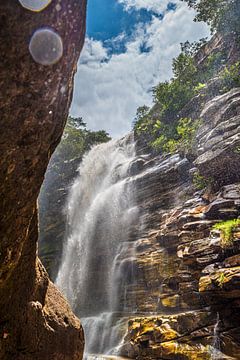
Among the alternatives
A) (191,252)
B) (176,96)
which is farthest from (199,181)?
(176,96)

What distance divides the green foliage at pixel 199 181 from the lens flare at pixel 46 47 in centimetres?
1326

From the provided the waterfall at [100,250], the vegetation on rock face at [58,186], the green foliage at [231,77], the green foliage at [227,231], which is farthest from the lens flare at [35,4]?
the vegetation on rock face at [58,186]

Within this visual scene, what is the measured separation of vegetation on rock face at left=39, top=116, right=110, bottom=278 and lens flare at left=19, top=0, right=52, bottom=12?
69.2 ft

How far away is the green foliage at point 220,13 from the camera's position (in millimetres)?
21453

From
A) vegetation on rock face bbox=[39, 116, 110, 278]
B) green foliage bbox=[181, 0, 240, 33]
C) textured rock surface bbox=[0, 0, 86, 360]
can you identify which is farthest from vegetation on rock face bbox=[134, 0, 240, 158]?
textured rock surface bbox=[0, 0, 86, 360]

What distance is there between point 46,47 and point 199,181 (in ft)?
46.8

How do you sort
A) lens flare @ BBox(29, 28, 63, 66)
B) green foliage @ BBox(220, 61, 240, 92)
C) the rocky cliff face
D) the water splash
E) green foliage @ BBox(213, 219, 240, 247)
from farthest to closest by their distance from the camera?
green foliage @ BBox(220, 61, 240, 92)
green foliage @ BBox(213, 219, 240, 247)
the rocky cliff face
the water splash
lens flare @ BBox(29, 28, 63, 66)

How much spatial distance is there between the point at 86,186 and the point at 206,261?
1741 cm

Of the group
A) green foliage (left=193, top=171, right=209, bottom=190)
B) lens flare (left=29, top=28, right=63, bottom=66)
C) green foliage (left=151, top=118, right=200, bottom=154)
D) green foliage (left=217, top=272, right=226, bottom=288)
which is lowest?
lens flare (left=29, top=28, right=63, bottom=66)

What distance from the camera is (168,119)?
25328 millimetres

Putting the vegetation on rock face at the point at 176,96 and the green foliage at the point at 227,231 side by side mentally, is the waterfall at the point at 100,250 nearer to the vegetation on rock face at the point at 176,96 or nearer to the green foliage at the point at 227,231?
the vegetation on rock face at the point at 176,96

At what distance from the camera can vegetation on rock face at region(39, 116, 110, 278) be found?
2377cm

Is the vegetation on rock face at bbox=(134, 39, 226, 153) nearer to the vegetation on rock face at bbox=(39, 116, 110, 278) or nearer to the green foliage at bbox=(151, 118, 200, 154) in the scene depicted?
the green foliage at bbox=(151, 118, 200, 154)

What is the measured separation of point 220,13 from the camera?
2214 centimetres
